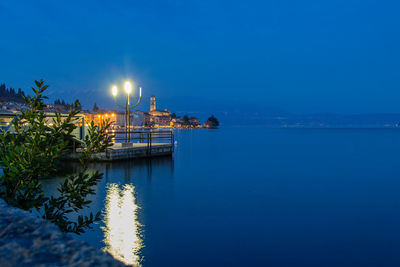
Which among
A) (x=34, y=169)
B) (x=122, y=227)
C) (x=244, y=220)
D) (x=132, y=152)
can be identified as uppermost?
(x=34, y=169)

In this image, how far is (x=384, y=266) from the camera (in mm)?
8656

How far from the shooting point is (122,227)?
10711 mm

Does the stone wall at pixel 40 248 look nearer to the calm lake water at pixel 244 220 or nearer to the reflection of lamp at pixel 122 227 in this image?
the reflection of lamp at pixel 122 227

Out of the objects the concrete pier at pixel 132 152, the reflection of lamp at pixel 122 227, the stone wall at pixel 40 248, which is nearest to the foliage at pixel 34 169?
the stone wall at pixel 40 248

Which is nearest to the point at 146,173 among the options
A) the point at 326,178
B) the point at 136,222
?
the point at 136,222

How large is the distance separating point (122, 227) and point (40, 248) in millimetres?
9768

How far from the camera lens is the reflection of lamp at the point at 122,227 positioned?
339 inches

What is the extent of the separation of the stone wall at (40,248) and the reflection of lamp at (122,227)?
17.4 feet

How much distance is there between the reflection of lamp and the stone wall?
5.31 metres

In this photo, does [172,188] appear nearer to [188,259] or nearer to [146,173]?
[146,173]

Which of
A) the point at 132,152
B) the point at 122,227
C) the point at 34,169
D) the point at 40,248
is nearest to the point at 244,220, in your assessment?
the point at 122,227

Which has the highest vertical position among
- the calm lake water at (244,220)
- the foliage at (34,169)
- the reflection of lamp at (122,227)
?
the foliage at (34,169)

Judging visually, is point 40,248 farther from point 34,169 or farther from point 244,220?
point 244,220

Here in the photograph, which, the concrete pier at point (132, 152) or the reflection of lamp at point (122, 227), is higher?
the concrete pier at point (132, 152)
